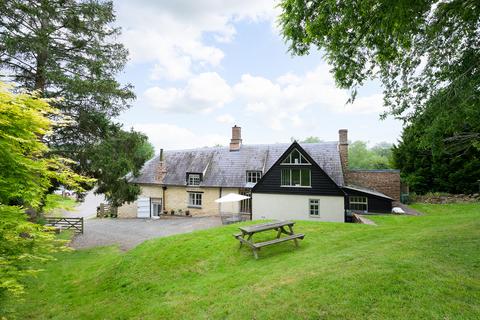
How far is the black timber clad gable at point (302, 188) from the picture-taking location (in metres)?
21.1

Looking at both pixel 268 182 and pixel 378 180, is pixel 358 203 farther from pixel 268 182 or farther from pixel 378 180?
pixel 268 182

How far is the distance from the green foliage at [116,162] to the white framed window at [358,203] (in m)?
18.2

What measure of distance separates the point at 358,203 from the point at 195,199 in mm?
16472

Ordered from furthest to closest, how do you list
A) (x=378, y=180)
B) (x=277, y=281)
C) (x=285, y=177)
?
(x=378, y=180) → (x=285, y=177) → (x=277, y=281)

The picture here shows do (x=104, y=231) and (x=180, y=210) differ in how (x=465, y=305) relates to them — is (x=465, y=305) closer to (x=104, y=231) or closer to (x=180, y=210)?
(x=104, y=231)

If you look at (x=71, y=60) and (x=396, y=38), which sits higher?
(x=71, y=60)

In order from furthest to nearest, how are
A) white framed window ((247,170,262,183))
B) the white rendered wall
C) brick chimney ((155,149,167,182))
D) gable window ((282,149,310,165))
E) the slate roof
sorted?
1. brick chimney ((155,149,167,182))
2. white framed window ((247,170,262,183))
3. the slate roof
4. gable window ((282,149,310,165))
5. the white rendered wall

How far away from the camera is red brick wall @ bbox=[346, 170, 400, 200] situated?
24781mm

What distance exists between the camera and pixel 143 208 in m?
29.1

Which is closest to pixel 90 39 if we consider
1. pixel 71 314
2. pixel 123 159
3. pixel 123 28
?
pixel 123 28

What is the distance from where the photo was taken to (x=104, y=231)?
67.9 ft

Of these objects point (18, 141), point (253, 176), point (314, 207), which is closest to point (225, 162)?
point (253, 176)

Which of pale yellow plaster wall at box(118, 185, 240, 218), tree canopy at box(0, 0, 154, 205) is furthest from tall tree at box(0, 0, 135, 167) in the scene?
pale yellow plaster wall at box(118, 185, 240, 218)

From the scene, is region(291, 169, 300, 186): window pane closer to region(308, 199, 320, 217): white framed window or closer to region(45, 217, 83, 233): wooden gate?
region(308, 199, 320, 217): white framed window
